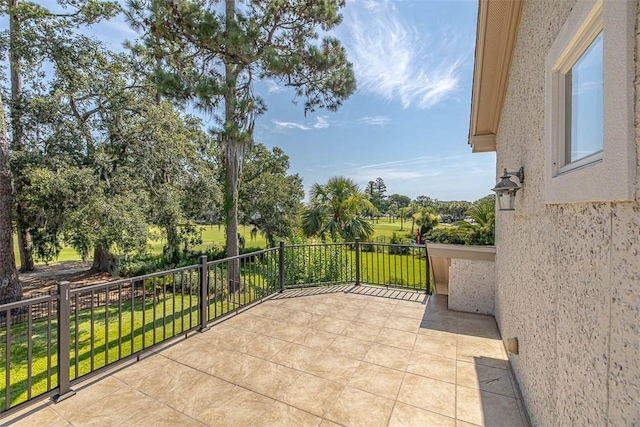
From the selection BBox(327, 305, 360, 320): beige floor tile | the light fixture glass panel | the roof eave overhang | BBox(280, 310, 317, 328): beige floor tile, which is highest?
the roof eave overhang

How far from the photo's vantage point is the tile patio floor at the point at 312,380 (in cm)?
233

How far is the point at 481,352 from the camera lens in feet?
11.0

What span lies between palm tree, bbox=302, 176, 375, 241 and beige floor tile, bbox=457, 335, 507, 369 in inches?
275

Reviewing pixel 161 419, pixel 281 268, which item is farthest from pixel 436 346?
pixel 281 268

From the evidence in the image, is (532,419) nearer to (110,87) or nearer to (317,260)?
(317,260)

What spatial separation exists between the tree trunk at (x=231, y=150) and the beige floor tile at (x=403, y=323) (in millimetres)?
3361

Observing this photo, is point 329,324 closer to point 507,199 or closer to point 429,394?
point 429,394

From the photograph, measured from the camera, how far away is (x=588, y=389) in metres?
1.30

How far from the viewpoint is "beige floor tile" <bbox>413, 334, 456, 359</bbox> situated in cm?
334

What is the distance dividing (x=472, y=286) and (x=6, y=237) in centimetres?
1074

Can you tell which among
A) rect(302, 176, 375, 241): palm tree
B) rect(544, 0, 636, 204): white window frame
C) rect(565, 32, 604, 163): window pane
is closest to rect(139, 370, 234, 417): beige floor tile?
rect(544, 0, 636, 204): white window frame

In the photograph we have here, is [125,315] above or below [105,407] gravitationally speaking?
below

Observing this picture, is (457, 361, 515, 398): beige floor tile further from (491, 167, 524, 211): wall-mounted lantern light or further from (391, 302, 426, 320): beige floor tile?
(491, 167, 524, 211): wall-mounted lantern light

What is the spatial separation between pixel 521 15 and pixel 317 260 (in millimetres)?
6429
